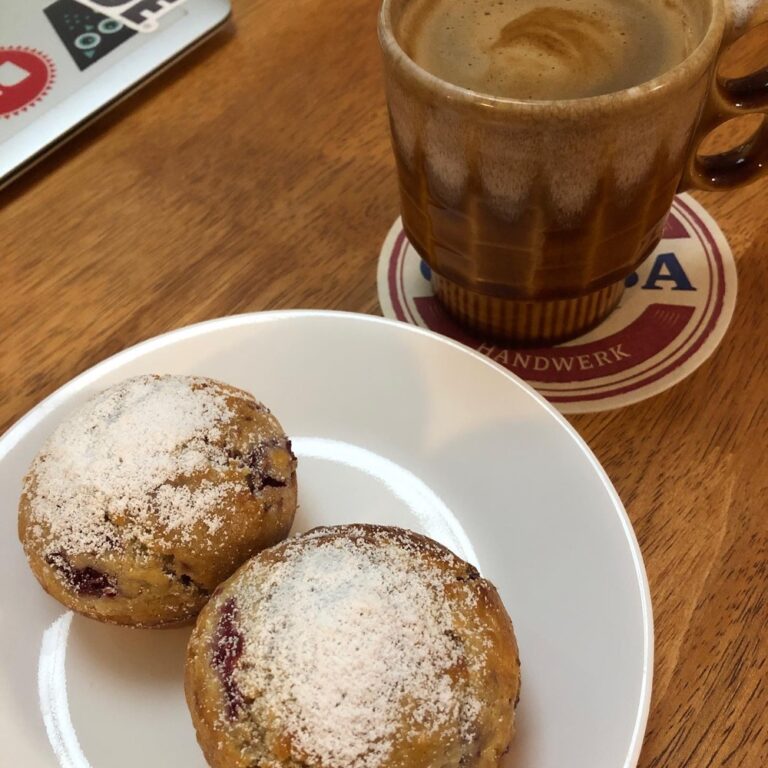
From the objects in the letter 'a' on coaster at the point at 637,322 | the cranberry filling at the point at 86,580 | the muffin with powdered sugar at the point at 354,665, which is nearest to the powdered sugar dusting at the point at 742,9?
the letter 'a' on coaster at the point at 637,322

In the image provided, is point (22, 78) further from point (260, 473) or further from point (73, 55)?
point (260, 473)

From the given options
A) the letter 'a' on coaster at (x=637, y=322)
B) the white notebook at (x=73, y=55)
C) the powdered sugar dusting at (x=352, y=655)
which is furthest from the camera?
the white notebook at (x=73, y=55)

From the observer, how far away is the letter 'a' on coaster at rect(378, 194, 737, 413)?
74cm

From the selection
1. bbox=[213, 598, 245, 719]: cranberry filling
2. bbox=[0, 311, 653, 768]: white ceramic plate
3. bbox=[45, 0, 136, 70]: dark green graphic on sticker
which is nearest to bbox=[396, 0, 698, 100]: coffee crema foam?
bbox=[0, 311, 653, 768]: white ceramic plate

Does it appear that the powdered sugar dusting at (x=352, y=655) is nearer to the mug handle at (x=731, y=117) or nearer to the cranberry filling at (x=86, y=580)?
the cranberry filling at (x=86, y=580)

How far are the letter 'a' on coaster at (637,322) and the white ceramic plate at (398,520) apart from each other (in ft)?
0.38

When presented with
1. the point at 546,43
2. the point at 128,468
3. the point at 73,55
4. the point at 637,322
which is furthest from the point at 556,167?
the point at 73,55

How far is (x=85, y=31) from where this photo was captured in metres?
1.05

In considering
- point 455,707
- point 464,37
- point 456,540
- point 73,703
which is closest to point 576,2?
point 464,37

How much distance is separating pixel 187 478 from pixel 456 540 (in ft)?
0.70

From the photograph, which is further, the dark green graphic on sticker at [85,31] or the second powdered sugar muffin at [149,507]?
the dark green graphic on sticker at [85,31]

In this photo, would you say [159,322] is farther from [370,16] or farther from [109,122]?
[370,16]

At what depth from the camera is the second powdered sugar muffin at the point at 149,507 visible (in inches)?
21.7

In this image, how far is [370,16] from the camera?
1.10m
